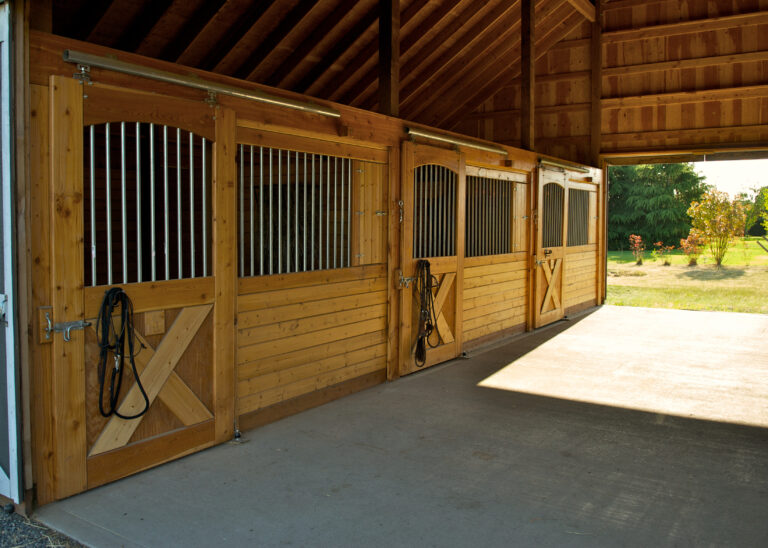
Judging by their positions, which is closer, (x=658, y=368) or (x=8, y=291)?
(x=8, y=291)

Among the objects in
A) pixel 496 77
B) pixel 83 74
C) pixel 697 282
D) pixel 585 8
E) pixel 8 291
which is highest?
pixel 585 8

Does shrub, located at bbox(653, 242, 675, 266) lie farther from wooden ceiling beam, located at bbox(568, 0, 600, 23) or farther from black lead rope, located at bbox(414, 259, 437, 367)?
black lead rope, located at bbox(414, 259, 437, 367)

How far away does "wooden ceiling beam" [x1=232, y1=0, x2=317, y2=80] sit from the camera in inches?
195

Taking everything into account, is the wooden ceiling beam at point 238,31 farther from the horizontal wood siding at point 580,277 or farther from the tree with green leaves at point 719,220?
the tree with green leaves at point 719,220

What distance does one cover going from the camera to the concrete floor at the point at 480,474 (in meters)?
2.36

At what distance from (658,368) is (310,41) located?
3912 millimetres

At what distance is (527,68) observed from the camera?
682 centimetres

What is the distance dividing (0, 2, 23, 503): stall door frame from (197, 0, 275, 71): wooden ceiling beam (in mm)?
2568

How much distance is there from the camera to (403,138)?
4.69 m

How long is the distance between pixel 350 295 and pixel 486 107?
6.18m

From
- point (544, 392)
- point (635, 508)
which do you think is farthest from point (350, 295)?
point (635, 508)

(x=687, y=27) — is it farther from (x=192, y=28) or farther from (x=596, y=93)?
(x=192, y=28)

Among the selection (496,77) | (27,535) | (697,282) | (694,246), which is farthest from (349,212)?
(694,246)

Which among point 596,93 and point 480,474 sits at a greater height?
point 596,93
